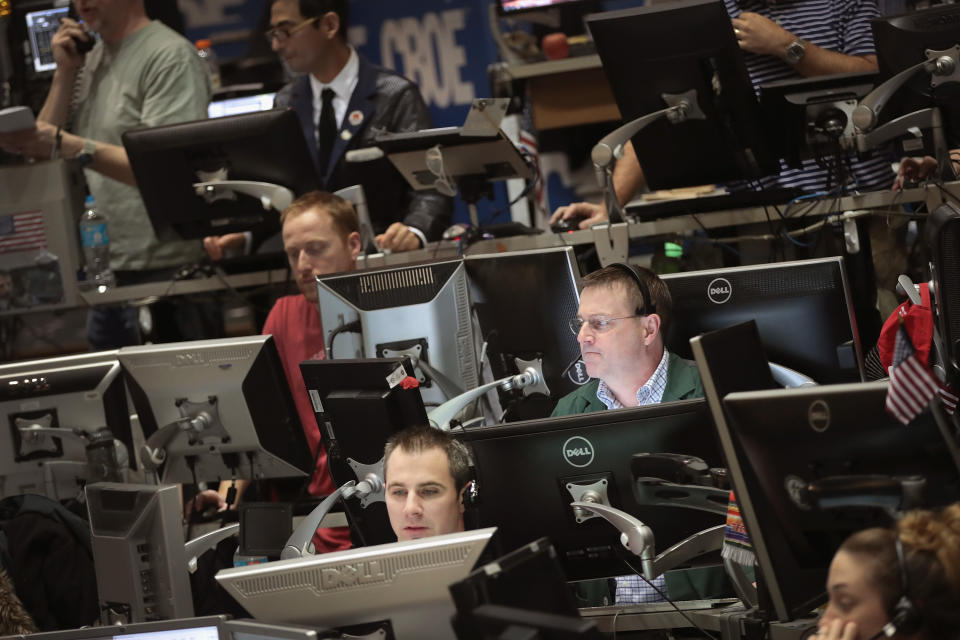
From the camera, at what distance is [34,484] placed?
3.57 meters

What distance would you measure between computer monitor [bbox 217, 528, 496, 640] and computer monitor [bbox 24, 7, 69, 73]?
5275 millimetres

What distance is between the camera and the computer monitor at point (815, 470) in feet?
6.11

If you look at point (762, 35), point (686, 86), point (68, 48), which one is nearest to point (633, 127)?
point (686, 86)

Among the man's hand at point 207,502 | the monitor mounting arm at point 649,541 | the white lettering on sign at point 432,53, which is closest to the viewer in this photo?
the monitor mounting arm at point 649,541

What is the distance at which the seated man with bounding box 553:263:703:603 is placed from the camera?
125 inches

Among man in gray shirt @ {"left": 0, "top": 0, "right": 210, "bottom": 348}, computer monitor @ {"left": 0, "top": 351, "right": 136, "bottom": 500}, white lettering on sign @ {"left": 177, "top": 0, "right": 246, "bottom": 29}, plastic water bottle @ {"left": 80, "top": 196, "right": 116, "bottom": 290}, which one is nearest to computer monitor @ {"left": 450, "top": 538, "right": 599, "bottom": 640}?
computer monitor @ {"left": 0, "top": 351, "right": 136, "bottom": 500}

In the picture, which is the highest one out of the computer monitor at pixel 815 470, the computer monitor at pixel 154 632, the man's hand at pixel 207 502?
the computer monitor at pixel 815 470

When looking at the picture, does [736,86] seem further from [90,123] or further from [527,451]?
[90,123]

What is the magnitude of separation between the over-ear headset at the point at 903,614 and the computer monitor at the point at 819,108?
233cm

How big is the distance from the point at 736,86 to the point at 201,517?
2145mm

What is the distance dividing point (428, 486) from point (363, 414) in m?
0.32

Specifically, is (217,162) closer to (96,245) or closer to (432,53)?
(96,245)

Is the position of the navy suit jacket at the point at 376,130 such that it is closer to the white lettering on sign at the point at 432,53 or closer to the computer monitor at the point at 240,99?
the computer monitor at the point at 240,99

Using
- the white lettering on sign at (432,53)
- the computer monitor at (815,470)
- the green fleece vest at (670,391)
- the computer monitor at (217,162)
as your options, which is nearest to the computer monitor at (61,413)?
the computer monitor at (217,162)
